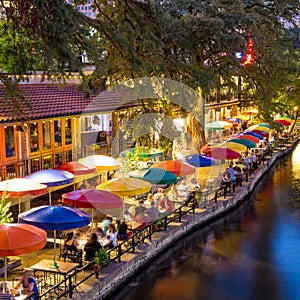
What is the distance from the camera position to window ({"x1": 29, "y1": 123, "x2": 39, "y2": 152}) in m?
21.4

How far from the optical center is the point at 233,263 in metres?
17.0

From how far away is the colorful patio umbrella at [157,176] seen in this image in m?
20.4

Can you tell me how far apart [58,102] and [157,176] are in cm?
540

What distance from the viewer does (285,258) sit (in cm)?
1755

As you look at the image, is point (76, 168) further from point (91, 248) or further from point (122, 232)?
point (91, 248)

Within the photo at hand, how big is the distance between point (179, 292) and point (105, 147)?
13892mm

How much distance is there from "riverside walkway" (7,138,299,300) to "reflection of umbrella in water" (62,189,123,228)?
1.55 m

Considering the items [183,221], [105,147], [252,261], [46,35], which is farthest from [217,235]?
[46,35]

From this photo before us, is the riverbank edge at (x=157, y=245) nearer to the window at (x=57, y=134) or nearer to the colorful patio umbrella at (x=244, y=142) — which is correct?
the colorful patio umbrella at (x=244, y=142)

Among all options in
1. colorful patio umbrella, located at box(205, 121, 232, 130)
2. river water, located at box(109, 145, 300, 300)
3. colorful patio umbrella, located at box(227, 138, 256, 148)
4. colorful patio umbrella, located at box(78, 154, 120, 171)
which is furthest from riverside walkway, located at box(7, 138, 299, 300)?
colorful patio umbrella, located at box(205, 121, 232, 130)

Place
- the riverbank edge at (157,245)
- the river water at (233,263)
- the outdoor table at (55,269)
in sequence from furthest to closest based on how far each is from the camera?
the river water at (233,263) → the riverbank edge at (157,245) → the outdoor table at (55,269)

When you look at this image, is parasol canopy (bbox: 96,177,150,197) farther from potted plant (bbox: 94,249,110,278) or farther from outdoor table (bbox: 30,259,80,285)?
outdoor table (bbox: 30,259,80,285)

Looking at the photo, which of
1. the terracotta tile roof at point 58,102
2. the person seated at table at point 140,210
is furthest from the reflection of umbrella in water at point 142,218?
the terracotta tile roof at point 58,102

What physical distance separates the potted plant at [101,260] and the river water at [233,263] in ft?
2.87
